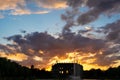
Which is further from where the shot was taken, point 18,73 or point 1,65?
point 18,73

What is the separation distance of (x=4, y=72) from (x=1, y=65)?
794 centimetres

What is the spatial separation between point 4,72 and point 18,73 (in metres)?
21.6

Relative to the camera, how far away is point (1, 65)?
181875 millimetres

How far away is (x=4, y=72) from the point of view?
575ft

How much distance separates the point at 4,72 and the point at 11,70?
33.7 feet

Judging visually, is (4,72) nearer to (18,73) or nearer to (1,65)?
(1,65)

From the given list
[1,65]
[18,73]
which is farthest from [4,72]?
→ [18,73]

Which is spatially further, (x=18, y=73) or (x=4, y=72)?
(x=18, y=73)

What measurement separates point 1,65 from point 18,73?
56.9ft

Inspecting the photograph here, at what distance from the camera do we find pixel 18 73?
196125 millimetres

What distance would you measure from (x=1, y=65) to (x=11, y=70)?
695 centimetres
